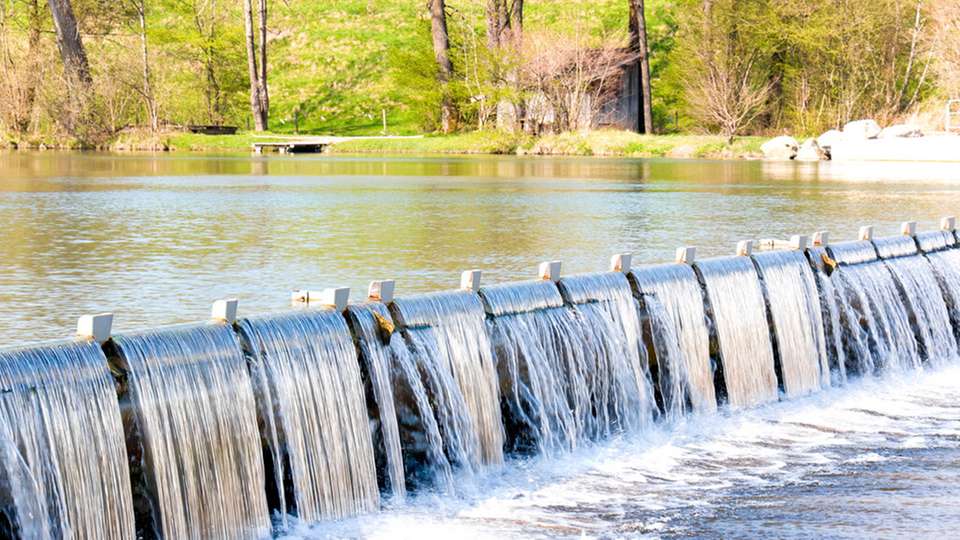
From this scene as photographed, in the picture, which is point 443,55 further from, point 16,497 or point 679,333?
point 16,497

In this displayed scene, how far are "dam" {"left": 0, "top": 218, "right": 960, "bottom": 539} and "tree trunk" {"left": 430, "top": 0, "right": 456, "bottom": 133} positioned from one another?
4756cm

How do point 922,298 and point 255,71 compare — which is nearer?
point 922,298

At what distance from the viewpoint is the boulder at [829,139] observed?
49594 mm

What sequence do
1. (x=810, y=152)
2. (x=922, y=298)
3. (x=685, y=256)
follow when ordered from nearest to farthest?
(x=685, y=256)
(x=922, y=298)
(x=810, y=152)

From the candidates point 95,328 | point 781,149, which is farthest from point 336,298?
point 781,149

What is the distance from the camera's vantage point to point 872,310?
1402 cm

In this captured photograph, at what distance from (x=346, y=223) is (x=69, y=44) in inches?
1576

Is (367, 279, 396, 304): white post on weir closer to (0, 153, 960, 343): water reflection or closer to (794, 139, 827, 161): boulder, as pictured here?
(0, 153, 960, 343): water reflection

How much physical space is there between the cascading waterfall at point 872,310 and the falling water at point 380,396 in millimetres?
6190

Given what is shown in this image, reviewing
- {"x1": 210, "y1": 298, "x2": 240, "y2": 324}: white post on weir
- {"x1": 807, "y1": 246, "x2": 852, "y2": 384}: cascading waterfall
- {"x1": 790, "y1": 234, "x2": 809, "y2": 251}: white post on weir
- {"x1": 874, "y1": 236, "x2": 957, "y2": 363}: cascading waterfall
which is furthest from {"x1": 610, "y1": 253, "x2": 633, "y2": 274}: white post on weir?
{"x1": 874, "y1": 236, "x2": 957, "y2": 363}: cascading waterfall

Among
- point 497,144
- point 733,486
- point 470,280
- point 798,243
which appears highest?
point 497,144

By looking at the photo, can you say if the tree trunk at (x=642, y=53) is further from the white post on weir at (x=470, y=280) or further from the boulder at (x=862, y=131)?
the white post on weir at (x=470, y=280)

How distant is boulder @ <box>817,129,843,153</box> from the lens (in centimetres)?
4959

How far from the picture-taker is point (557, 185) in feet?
103
